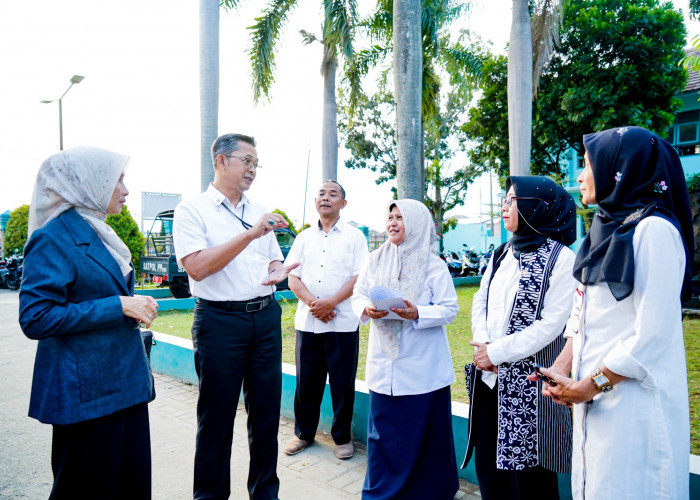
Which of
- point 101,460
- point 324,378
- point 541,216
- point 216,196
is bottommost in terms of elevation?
point 324,378

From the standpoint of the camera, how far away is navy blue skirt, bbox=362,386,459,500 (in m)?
2.62

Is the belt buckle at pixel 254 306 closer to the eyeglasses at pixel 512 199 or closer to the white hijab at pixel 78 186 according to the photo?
the white hijab at pixel 78 186

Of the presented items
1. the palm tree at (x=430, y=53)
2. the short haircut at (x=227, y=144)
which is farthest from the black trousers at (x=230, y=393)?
the palm tree at (x=430, y=53)

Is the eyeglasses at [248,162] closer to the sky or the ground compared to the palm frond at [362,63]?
closer to the ground

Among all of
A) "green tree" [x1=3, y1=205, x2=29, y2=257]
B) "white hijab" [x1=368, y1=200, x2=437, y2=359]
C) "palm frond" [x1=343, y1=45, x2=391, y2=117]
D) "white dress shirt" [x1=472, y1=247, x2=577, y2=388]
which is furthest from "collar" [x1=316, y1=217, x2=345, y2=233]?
"green tree" [x1=3, y1=205, x2=29, y2=257]

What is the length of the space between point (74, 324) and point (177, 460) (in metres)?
2.11

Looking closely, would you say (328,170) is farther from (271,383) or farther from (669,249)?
(669,249)

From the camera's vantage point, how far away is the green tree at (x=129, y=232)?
15827 mm

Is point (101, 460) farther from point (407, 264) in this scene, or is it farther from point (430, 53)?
point (430, 53)

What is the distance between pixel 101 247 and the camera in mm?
1951

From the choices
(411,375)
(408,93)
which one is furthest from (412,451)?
(408,93)

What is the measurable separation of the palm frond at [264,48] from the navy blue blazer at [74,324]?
7.62m

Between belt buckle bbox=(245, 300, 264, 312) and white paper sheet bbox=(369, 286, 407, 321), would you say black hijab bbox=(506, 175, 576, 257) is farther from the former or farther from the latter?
belt buckle bbox=(245, 300, 264, 312)

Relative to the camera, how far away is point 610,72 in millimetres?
11070
